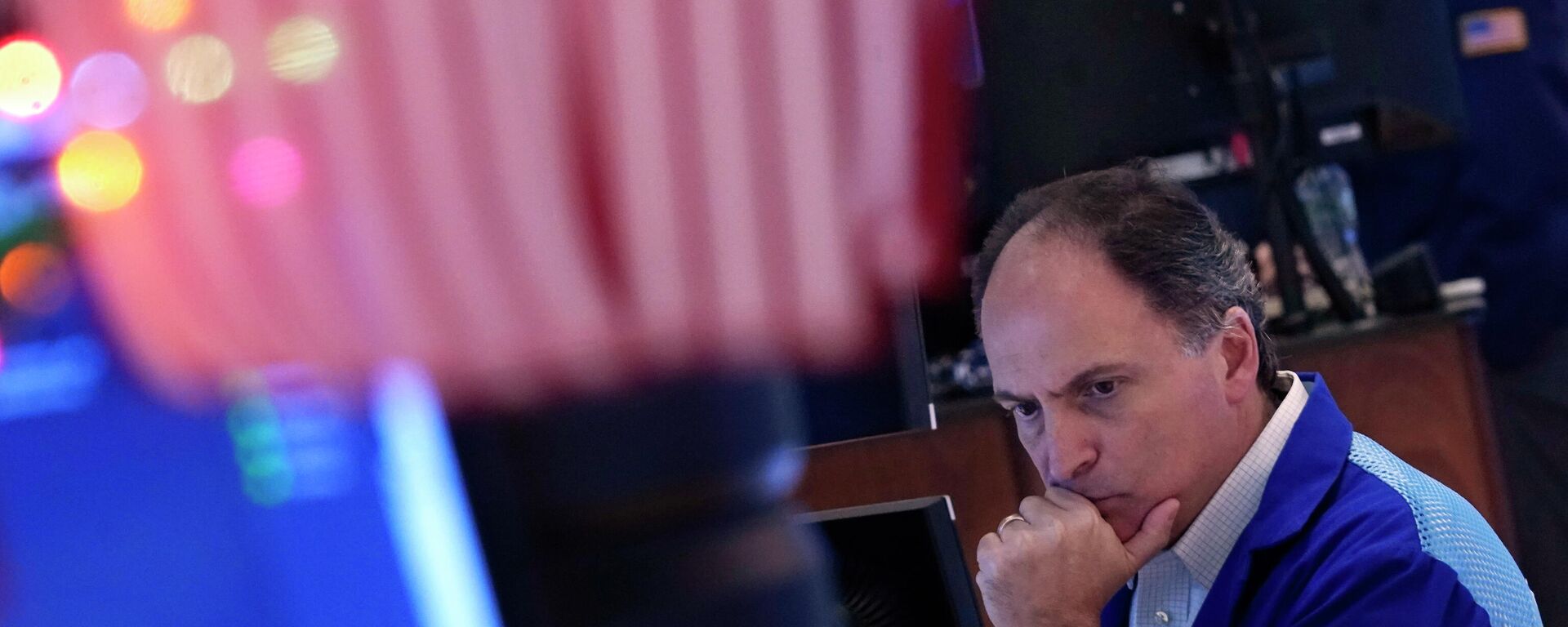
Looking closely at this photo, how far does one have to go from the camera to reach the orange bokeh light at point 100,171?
87cm

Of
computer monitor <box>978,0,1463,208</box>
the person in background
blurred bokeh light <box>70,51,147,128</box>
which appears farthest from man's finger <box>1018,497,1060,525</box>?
the person in background

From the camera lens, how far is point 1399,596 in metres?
0.99

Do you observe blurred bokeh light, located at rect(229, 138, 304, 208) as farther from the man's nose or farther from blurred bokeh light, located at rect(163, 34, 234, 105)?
the man's nose

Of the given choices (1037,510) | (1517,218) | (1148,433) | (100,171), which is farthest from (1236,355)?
(1517,218)

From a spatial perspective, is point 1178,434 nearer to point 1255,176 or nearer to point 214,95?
point 214,95

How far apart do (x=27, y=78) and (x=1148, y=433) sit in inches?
34.6

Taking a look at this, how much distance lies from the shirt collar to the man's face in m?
0.01

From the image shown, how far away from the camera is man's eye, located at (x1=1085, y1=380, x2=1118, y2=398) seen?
117cm

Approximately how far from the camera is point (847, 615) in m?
1.16

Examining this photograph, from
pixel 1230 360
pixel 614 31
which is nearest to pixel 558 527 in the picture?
pixel 614 31

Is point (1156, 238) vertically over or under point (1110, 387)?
over

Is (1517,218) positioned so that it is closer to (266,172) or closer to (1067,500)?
(1067,500)

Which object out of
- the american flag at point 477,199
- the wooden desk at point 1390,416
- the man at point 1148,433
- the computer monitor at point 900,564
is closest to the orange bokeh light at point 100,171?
the american flag at point 477,199

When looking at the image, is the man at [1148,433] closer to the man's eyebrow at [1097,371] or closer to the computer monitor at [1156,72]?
the man's eyebrow at [1097,371]
